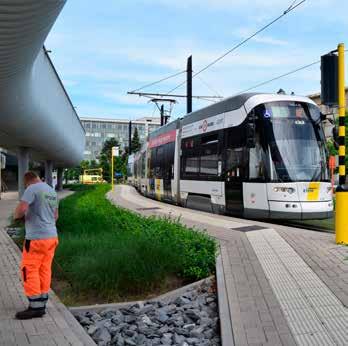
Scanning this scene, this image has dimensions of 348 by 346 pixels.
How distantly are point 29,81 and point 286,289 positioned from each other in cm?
807

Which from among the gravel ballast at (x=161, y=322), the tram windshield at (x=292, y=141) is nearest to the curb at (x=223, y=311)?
the gravel ballast at (x=161, y=322)

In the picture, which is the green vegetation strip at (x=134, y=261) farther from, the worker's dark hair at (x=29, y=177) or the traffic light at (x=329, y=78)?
the traffic light at (x=329, y=78)

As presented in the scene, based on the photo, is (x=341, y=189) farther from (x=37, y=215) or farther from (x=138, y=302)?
(x=37, y=215)

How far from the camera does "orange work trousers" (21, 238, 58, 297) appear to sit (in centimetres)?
620

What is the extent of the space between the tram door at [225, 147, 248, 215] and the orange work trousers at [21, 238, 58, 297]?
9.01 m

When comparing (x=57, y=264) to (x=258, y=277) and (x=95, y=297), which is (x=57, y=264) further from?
(x=258, y=277)

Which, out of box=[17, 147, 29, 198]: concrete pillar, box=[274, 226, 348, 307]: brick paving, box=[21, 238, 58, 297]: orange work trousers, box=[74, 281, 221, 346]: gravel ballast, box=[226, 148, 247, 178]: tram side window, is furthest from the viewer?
box=[17, 147, 29, 198]: concrete pillar

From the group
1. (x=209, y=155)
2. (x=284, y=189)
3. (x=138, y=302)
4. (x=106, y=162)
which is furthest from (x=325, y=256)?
(x=106, y=162)

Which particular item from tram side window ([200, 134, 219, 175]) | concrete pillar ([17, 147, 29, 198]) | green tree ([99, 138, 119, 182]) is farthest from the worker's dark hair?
green tree ([99, 138, 119, 182])

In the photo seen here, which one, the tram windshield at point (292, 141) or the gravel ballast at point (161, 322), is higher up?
the tram windshield at point (292, 141)

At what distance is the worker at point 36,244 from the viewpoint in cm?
616

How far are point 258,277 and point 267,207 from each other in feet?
23.1

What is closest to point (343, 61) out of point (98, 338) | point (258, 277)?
point (258, 277)

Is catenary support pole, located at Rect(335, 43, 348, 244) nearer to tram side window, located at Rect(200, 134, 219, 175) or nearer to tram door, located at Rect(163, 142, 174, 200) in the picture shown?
tram side window, located at Rect(200, 134, 219, 175)
